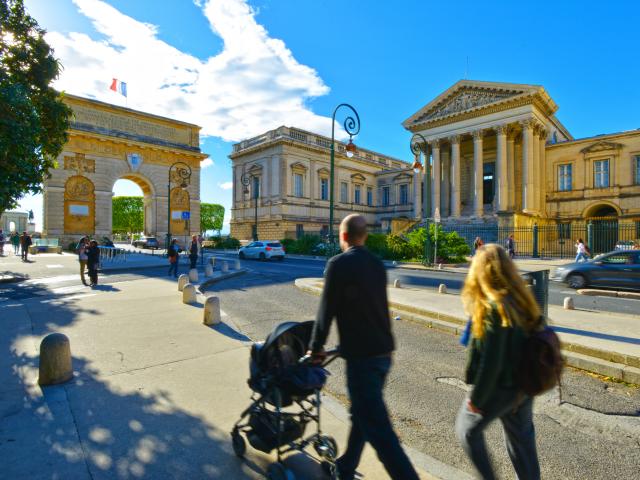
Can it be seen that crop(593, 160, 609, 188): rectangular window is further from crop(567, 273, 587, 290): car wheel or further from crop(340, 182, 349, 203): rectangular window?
crop(340, 182, 349, 203): rectangular window

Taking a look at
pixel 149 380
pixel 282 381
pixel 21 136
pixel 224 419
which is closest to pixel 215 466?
pixel 224 419

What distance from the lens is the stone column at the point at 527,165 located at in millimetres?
33031

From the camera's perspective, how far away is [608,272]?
12.2 meters

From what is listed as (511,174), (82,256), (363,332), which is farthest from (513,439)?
(511,174)

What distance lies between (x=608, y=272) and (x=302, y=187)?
118 feet

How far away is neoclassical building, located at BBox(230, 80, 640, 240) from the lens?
32.9 m

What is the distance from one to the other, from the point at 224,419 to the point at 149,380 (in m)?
1.58

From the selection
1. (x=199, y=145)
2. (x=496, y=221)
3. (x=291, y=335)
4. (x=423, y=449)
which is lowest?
(x=423, y=449)

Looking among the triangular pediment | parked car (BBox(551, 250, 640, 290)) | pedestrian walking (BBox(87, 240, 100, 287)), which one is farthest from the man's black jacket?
the triangular pediment

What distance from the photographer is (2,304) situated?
31.4ft

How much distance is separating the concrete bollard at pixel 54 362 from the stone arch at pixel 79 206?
31.1m

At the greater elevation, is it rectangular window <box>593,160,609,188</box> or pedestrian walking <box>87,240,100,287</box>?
rectangular window <box>593,160,609,188</box>

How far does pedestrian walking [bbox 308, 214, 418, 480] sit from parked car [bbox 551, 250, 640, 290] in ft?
43.6

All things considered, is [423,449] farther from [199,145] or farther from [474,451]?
[199,145]
